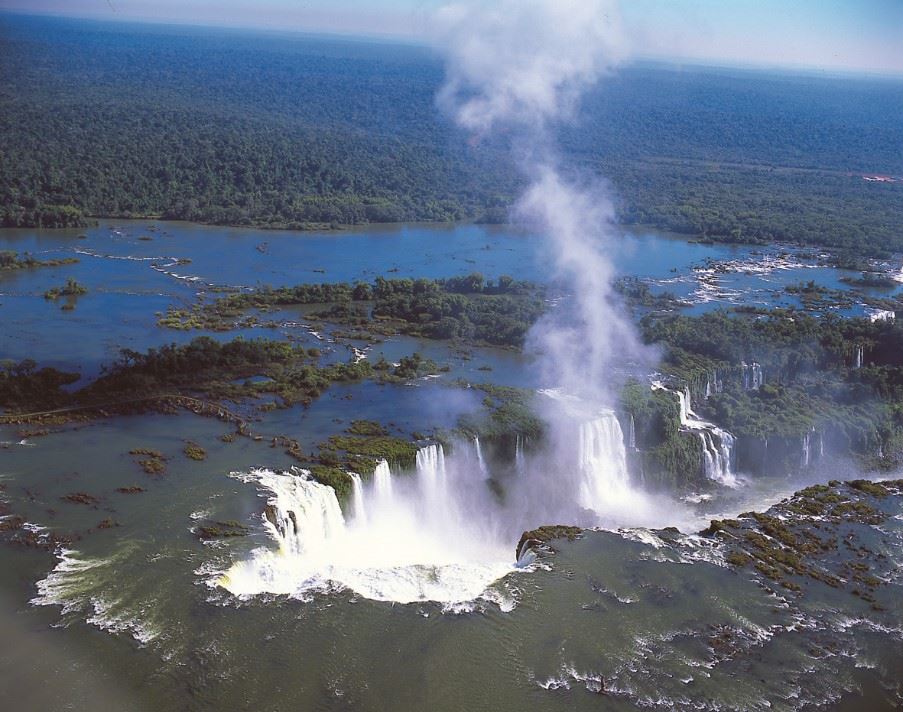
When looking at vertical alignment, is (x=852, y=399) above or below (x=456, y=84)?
below

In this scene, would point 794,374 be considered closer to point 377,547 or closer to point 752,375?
point 752,375

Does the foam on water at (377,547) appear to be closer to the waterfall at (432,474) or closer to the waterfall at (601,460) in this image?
the waterfall at (432,474)

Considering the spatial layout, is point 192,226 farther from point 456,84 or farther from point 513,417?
point 513,417

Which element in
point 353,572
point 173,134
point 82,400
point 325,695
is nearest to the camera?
point 325,695

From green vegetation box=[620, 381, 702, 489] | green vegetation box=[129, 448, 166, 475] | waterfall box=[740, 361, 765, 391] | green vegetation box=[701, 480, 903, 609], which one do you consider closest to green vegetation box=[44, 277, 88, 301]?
green vegetation box=[129, 448, 166, 475]

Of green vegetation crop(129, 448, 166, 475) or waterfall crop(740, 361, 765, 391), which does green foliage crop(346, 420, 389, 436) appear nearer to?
green vegetation crop(129, 448, 166, 475)

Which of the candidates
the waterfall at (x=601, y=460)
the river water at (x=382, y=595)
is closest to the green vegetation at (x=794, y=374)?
the waterfall at (x=601, y=460)

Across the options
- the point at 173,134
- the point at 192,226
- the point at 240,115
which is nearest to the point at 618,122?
the point at 240,115
